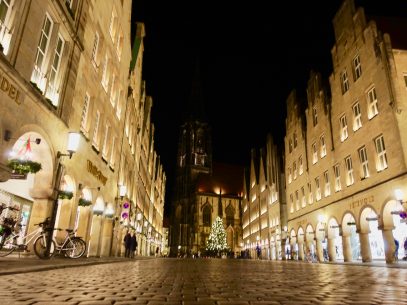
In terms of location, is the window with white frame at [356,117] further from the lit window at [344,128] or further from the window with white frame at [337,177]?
the window with white frame at [337,177]

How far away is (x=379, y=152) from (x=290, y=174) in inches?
824

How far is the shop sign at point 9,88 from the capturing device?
31.1ft

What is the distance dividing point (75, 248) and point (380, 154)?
19888 millimetres

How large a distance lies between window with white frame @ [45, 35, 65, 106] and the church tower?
83.1 m

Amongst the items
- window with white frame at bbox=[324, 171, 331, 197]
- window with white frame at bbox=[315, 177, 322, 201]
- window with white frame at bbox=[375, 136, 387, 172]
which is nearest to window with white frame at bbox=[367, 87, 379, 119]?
window with white frame at bbox=[375, 136, 387, 172]

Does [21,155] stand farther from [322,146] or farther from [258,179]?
[258,179]

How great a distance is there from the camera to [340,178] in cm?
2794

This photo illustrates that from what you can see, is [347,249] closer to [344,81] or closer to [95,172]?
[344,81]

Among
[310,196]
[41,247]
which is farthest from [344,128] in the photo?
[41,247]

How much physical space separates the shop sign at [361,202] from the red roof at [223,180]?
73.9 metres

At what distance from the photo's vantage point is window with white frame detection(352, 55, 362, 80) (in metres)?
25.9

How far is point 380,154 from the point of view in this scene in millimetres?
22297

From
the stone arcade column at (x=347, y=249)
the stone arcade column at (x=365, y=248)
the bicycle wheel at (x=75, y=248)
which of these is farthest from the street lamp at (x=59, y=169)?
the stone arcade column at (x=347, y=249)

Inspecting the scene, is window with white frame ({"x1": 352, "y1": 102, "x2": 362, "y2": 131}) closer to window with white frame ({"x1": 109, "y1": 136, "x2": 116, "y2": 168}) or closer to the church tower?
window with white frame ({"x1": 109, "y1": 136, "x2": 116, "y2": 168})
